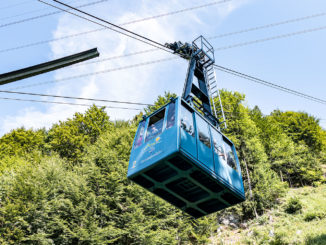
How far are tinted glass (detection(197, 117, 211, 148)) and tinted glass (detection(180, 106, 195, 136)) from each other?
0.34 m

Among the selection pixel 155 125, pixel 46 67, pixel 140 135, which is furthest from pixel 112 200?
pixel 46 67

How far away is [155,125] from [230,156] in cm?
318

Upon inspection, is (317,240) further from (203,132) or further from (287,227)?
(203,132)

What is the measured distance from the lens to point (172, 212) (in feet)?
70.5

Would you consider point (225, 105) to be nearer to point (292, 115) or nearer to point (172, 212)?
point (172, 212)

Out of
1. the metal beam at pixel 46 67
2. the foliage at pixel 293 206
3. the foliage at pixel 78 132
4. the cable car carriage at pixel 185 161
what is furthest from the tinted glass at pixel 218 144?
the foliage at pixel 78 132

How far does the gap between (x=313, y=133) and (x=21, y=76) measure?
44.9 meters

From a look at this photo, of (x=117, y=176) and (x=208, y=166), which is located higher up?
(x=117, y=176)

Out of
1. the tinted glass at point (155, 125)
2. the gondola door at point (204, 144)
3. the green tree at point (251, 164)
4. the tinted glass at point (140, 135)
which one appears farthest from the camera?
the green tree at point (251, 164)

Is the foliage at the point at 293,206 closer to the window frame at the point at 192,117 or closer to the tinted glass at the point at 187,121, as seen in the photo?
the window frame at the point at 192,117

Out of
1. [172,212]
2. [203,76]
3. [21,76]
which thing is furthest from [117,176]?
[21,76]

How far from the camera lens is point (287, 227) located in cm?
1880

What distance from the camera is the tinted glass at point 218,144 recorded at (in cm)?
877

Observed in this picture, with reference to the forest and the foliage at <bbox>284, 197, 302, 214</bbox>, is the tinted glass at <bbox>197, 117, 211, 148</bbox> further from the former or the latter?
the foliage at <bbox>284, 197, 302, 214</bbox>
